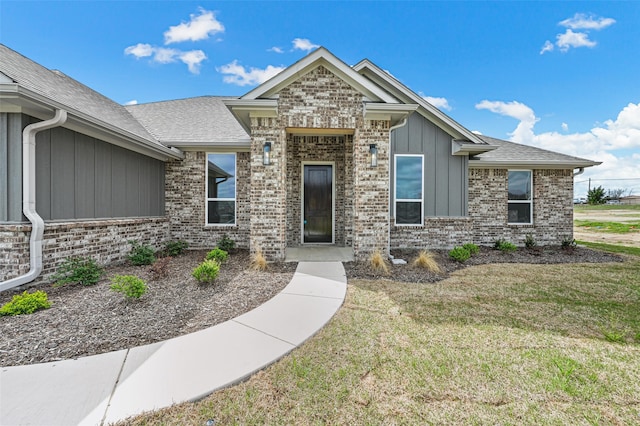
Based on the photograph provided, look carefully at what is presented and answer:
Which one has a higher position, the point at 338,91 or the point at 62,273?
the point at 338,91

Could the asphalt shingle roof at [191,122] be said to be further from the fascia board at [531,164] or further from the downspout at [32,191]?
the fascia board at [531,164]

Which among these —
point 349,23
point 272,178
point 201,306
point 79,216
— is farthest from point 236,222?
point 349,23

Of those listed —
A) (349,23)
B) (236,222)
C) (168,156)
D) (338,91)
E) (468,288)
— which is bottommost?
(468,288)

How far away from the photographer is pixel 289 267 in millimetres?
6102

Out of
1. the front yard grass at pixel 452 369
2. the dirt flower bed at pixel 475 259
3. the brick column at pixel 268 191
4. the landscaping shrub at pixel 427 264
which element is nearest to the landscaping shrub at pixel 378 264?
the dirt flower bed at pixel 475 259

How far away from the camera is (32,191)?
452 cm

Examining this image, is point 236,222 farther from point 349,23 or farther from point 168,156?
point 349,23

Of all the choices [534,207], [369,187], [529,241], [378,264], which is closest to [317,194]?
[369,187]

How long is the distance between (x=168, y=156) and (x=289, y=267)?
5112mm

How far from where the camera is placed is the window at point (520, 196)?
9.59 meters

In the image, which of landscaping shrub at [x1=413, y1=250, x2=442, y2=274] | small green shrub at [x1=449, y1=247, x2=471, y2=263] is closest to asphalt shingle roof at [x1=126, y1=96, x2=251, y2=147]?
landscaping shrub at [x1=413, y1=250, x2=442, y2=274]

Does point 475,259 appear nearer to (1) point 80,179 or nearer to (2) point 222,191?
(2) point 222,191

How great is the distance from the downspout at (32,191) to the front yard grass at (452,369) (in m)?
4.51

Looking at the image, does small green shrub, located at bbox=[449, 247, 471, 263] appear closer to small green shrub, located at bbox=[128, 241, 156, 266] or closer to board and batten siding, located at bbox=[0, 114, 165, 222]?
small green shrub, located at bbox=[128, 241, 156, 266]
